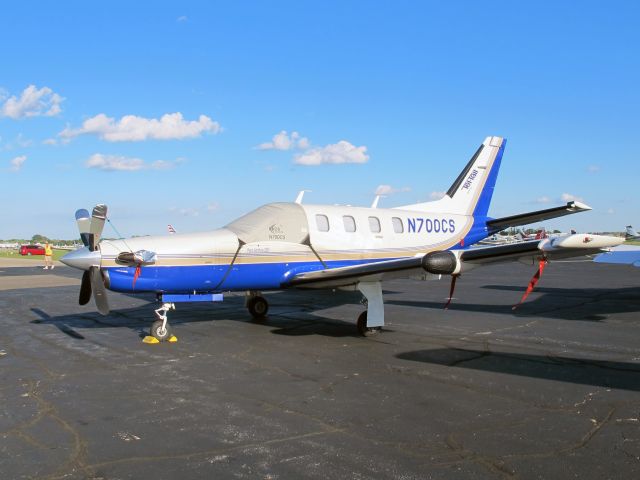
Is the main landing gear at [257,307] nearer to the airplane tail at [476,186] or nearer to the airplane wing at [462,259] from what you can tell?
the airplane wing at [462,259]

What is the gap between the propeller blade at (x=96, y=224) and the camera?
30.1 feet

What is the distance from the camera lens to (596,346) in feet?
30.0

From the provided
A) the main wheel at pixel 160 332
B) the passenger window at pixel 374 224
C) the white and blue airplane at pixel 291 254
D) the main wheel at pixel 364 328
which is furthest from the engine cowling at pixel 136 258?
the passenger window at pixel 374 224

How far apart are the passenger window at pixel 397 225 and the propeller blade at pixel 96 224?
22.7 feet

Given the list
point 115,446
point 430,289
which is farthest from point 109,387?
point 430,289

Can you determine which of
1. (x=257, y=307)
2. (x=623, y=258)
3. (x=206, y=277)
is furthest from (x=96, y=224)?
(x=623, y=258)

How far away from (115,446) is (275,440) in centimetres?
147

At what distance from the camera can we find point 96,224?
9195 mm

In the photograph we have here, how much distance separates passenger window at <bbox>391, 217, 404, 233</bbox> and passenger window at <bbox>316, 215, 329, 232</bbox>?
216 centimetres

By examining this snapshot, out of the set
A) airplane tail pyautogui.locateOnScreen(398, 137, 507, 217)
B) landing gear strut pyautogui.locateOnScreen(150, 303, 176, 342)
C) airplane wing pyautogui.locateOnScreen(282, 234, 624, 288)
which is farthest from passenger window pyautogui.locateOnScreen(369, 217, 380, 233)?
landing gear strut pyautogui.locateOnScreen(150, 303, 176, 342)

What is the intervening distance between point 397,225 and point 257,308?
4.12m

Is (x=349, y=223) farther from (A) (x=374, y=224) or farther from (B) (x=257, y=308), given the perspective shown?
(B) (x=257, y=308)

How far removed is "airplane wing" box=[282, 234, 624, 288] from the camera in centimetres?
777

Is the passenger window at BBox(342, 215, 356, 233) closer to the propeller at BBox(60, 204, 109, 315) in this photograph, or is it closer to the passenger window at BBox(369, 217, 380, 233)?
the passenger window at BBox(369, 217, 380, 233)
